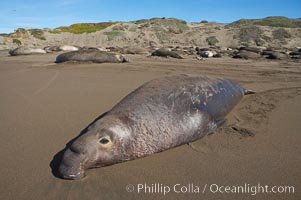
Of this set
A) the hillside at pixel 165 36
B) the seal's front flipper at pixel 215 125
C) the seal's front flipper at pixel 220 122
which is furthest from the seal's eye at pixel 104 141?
the hillside at pixel 165 36

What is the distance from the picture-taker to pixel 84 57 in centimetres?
970

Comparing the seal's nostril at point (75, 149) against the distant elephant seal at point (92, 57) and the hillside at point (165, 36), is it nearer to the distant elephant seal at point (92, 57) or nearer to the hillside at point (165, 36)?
the distant elephant seal at point (92, 57)

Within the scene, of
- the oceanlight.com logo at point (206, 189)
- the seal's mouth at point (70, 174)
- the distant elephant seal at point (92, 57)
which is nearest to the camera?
the oceanlight.com logo at point (206, 189)

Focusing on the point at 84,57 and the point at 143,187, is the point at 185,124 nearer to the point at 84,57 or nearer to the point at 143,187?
the point at 143,187

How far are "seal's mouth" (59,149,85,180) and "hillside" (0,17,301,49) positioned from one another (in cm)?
2022

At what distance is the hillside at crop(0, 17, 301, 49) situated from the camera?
22.8 metres

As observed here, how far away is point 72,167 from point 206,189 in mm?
1106

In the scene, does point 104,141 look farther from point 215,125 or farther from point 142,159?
point 215,125

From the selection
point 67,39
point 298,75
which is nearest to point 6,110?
point 298,75

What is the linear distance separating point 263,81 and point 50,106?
4.62 meters

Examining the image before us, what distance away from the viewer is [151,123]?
3.01 metres

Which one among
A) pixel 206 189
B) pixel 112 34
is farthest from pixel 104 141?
pixel 112 34

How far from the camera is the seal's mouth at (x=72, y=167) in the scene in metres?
2.41

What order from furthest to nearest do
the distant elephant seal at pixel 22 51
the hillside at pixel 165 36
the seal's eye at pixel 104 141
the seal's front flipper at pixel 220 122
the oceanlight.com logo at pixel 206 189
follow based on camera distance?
1. the hillside at pixel 165 36
2. the distant elephant seal at pixel 22 51
3. the seal's front flipper at pixel 220 122
4. the seal's eye at pixel 104 141
5. the oceanlight.com logo at pixel 206 189
